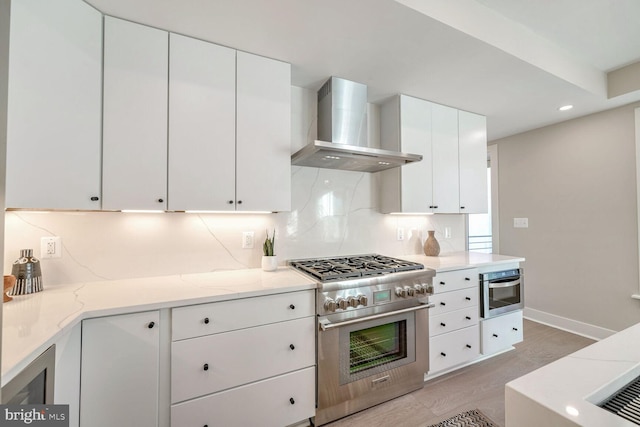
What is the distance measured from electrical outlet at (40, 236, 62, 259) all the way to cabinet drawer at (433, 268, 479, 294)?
2.60 metres

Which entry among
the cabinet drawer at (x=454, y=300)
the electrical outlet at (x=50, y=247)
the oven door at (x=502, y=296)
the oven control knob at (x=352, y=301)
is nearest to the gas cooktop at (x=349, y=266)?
the oven control knob at (x=352, y=301)

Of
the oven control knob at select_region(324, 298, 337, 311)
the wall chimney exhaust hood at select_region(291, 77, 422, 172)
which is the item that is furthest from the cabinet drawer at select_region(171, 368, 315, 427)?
the wall chimney exhaust hood at select_region(291, 77, 422, 172)

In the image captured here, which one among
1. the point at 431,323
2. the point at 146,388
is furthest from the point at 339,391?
the point at 146,388

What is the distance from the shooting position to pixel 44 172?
1.25 meters

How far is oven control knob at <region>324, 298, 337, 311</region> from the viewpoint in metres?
1.66

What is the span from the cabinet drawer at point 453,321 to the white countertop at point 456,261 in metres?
0.39

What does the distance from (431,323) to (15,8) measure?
9.92ft

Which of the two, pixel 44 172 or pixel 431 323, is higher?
pixel 44 172

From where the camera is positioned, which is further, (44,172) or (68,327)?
(44,172)

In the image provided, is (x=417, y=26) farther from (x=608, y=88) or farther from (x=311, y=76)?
(x=608, y=88)

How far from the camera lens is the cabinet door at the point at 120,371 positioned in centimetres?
119

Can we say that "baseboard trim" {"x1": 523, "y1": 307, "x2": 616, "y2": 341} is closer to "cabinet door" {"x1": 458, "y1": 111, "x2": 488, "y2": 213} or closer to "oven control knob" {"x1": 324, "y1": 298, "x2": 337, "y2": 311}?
"cabinet door" {"x1": 458, "y1": 111, "x2": 488, "y2": 213}

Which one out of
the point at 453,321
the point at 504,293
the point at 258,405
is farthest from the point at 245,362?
the point at 504,293

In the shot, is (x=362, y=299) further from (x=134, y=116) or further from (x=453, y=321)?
(x=134, y=116)
